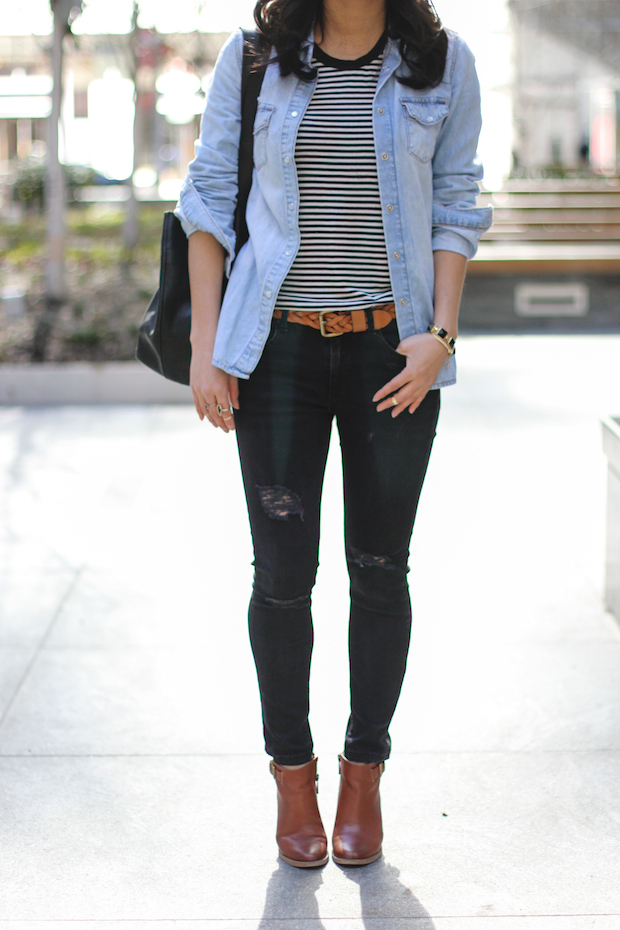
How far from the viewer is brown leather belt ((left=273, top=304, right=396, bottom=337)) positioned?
1818mm

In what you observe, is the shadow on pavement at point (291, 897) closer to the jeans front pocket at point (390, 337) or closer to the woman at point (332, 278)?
the woman at point (332, 278)

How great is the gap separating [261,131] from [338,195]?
0.60 ft

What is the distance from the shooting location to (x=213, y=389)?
6.17 ft

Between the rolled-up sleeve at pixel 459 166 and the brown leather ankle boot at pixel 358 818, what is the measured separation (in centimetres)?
106

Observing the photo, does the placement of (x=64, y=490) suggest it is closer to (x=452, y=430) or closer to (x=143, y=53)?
(x=452, y=430)

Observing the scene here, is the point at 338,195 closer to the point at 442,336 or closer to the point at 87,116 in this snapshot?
the point at 442,336

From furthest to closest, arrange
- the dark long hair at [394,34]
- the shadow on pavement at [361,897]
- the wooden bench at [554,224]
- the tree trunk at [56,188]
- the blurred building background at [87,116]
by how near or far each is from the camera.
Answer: the blurred building background at [87,116] → the wooden bench at [554,224] → the tree trunk at [56,188] → the shadow on pavement at [361,897] → the dark long hair at [394,34]

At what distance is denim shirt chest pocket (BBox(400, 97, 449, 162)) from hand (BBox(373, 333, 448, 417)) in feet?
1.08

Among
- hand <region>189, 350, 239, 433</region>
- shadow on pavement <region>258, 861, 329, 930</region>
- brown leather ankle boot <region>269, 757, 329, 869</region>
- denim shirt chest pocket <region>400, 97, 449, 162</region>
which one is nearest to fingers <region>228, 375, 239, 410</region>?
hand <region>189, 350, 239, 433</region>

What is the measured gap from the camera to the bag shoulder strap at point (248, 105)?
1.84 metres

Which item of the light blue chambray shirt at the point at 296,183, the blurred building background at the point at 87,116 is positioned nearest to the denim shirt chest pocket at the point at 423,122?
the light blue chambray shirt at the point at 296,183

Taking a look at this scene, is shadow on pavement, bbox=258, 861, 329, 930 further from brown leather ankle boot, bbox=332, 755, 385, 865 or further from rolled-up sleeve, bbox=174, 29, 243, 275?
rolled-up sleeve, bbox=174, 29, 243, 275

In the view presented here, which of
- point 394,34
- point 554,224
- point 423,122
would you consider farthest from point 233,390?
point 554,224

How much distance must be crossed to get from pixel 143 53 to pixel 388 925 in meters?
14.9
